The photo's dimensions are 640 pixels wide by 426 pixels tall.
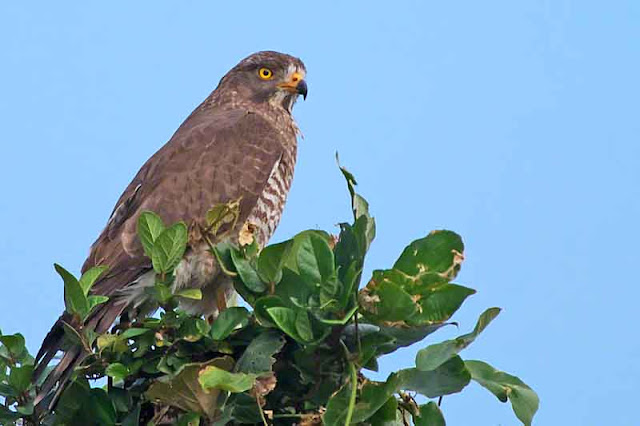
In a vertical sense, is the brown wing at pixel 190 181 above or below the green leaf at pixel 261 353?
above

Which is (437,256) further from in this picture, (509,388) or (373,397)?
(509,388)

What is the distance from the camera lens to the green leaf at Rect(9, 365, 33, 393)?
3342 mm

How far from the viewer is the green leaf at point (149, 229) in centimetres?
333

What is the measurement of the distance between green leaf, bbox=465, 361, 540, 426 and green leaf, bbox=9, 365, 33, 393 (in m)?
1.35

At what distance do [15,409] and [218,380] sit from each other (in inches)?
31.5

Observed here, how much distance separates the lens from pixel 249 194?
544cm

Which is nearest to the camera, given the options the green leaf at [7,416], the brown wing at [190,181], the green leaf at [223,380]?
the green leaf at [223,380]

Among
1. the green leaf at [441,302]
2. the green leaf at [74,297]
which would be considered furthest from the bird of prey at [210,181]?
the green leaf at [441,302]

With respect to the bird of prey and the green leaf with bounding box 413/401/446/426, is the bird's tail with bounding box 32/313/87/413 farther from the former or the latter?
the green leaf with bounding box 413/401/446/426

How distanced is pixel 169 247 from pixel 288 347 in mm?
491

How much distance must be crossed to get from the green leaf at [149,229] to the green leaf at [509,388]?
1020mm

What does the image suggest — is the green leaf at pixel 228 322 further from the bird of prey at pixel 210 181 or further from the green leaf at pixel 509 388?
the bird of prey at pixel 210 181

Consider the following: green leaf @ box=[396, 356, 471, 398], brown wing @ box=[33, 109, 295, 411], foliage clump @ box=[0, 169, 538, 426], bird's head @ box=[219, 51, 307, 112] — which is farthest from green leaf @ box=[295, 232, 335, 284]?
bird's head @ box=[219, 51, 307, 112]

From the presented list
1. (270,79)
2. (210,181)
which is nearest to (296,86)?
(270,79)
